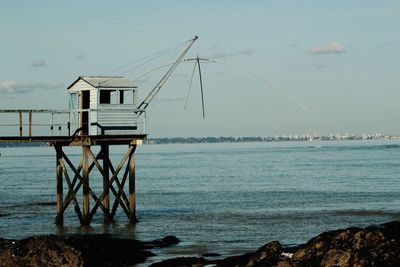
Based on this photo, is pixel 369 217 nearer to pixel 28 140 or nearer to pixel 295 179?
pixel 28 140

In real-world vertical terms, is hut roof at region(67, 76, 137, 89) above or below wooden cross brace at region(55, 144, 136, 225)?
above

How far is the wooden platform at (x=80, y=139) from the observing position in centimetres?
3603

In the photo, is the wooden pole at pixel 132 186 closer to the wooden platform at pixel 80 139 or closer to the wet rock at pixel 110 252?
the wooden platform at pixel 80 139

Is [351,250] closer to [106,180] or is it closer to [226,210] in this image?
[106,180]

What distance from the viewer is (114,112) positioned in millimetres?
37594

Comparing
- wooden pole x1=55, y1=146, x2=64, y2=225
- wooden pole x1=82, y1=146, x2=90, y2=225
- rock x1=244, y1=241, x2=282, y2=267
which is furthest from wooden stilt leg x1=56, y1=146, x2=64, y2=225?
rock x1=244, y1=241, x2=282, y2=267

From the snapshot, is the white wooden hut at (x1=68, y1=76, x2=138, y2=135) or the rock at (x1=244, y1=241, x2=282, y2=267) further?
the white wooden hut at (x1=68, y1=76, x2=138, y2=135)

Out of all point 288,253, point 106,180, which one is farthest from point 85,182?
point 288,253

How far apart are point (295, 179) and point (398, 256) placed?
63.6m

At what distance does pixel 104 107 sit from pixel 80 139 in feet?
6.07

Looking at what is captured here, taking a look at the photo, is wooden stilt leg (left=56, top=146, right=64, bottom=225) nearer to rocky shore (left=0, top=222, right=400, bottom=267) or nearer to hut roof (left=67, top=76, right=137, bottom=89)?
hut roof (left=67, top=76, right=137, bottom=89)

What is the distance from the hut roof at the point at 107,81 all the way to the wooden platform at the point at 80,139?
237 cm

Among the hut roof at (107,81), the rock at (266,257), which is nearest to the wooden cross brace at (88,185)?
the hut roof at (107,81)

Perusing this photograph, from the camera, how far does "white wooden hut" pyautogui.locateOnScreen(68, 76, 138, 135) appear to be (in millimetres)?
37250
